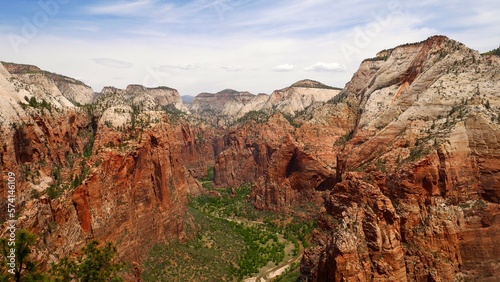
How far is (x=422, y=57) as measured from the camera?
68.3 meters

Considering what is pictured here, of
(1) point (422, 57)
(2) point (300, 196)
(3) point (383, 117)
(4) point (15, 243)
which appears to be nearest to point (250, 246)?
(2) point (300, 196)

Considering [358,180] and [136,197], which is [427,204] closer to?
[358,180]

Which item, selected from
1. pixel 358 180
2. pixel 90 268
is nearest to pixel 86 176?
pixel 90 268

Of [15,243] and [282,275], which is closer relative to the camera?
[15,243]

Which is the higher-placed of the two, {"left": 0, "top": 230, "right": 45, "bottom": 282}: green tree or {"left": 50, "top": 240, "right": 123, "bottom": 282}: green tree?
{"left": 0, "top": 230, "right": 45, "bottom": 282}: green tree

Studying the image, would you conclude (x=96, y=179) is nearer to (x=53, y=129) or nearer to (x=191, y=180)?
(x=53, y=129)

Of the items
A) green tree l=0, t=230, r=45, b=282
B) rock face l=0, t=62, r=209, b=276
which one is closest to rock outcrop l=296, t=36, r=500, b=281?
rock face l=0, t=62, r=209, b=276

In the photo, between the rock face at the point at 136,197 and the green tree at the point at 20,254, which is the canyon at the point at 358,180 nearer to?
the rock face at the point at 136,197

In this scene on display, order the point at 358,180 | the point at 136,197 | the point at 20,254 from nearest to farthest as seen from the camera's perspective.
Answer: the point at 20,254
the point at 358,180
the point at 136,197

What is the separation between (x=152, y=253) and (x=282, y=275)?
22.8 m

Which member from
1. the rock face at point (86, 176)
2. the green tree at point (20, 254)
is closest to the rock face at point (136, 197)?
the rock face at point (86, 176)

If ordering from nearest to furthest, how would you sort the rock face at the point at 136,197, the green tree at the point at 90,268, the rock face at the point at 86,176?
1. the green tree at the point at 90,268
2. the rock face at the point at 86,176
3. the rock face at the point at 136,197

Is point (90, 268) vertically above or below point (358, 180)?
below

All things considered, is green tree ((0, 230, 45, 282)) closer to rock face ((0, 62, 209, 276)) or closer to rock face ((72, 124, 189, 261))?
rock face ((0, 62, 209, 276))
